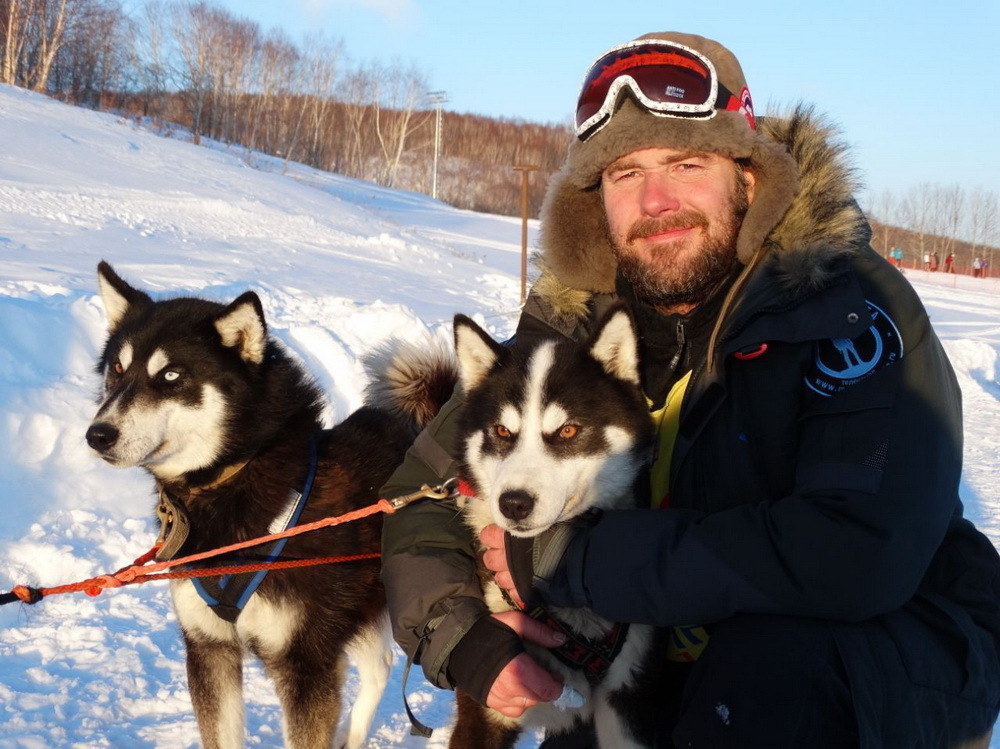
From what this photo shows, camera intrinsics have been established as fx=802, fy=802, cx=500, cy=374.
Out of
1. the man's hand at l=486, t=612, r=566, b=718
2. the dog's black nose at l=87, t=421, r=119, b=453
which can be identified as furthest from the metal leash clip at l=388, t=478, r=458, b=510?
the dog's black nose at l=87, t=421, r=119, b=453

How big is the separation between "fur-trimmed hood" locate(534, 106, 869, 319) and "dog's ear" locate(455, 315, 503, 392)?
34cm

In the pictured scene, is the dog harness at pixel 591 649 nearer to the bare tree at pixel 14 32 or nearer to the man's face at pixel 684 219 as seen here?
the man's face at pixel 684 219

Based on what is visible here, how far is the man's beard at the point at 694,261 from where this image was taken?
2129mm

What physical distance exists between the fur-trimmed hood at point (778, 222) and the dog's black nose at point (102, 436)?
127 centimetres

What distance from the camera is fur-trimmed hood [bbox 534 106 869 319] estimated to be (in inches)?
72.3

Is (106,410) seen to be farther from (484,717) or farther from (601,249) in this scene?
(601,249)

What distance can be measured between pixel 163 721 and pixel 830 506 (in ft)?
7.06

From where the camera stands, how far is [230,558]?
2258 mm

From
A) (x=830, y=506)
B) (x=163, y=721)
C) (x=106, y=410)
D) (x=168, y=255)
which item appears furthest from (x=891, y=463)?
(x=168, y=255)

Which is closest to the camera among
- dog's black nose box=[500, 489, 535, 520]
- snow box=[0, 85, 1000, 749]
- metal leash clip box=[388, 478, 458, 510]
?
dog's black nose box=[500, 489, 535, 520]

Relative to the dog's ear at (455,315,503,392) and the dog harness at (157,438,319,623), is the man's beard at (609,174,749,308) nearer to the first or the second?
the dog's ear at (455,315,503,392)

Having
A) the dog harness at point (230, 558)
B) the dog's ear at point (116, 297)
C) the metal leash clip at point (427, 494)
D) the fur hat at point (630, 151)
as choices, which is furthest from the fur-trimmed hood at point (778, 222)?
the dog's ear at point (116, 297)

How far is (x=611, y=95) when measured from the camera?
2156 millimetres

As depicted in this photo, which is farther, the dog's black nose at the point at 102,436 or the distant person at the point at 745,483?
the dog's black nose at the point at 102,436
